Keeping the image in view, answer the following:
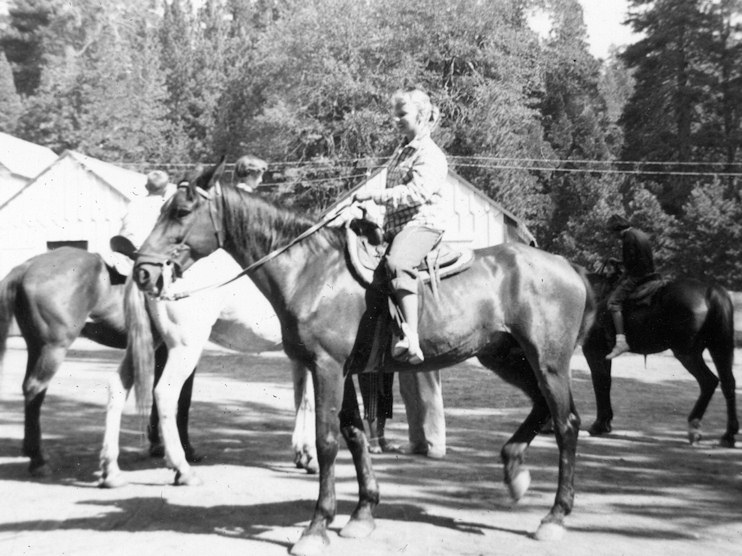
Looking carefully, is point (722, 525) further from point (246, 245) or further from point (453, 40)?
point (453, 40)

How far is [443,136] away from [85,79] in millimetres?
22106

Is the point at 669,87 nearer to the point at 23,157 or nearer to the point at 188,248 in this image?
the point at 23,157

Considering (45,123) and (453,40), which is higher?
(453,40)

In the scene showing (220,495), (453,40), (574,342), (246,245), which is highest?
(453,40)

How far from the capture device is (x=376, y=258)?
19.9 ft

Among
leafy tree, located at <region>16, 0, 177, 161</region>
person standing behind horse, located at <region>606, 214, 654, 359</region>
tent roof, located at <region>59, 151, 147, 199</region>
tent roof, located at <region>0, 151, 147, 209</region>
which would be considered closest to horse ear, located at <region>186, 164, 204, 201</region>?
person standing behind horse, located at <region>606, 214, 654, 359</region>

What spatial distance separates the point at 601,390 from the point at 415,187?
199 inches

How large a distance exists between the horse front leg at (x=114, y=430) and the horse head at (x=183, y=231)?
2.06 m

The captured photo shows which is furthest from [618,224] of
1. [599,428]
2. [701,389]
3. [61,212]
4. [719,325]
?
[61,212]

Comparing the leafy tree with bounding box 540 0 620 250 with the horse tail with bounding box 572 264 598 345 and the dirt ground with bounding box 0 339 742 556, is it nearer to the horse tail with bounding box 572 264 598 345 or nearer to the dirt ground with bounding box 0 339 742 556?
the dirt ground with bounding box 0 339 742 556

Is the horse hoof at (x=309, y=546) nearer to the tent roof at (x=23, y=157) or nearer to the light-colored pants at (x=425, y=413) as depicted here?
the light-colored pants at (x=425, y=413)

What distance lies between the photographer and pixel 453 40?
44.8 meters

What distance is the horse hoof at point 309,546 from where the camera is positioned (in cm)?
552

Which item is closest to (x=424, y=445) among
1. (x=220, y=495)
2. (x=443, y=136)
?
(x=220, y=495)
